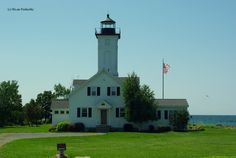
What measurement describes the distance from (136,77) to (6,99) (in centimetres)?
4005

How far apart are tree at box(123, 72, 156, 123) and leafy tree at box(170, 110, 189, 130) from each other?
103 inches

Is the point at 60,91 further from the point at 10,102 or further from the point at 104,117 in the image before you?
the point at 104,117

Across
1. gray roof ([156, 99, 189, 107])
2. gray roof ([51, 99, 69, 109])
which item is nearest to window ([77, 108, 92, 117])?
gray roof ([51, 99, 69, 109])

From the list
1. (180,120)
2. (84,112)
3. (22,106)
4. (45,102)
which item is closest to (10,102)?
(22,106)

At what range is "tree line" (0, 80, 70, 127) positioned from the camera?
79.1 meters

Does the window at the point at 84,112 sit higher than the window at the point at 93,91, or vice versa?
the window at the point at 93,91

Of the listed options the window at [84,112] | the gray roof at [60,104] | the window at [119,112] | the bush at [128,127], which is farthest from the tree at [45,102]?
the bush at [128,127]

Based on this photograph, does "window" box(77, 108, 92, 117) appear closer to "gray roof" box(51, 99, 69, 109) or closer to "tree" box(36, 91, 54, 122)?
"gray roof" box(51, 99, 69, 109)

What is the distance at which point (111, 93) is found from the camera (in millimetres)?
60250

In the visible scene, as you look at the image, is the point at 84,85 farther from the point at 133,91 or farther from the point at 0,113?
the point at 0,113

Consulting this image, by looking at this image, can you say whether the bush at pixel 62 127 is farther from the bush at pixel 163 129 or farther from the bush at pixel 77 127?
the bush at pixel 163 129

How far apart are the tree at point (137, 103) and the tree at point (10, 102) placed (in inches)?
1112

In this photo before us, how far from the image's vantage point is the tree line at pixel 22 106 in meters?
79.1

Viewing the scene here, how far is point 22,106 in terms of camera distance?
92062 mm
